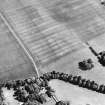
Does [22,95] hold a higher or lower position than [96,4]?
lower

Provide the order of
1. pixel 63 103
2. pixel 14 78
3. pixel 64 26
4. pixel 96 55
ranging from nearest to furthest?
pixel 63 103, pixel 14 78, pixel 96 55, pixel 64 26

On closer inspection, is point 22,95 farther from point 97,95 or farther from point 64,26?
point 64,26

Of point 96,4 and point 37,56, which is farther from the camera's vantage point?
point 96,4

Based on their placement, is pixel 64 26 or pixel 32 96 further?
pixel 64 26

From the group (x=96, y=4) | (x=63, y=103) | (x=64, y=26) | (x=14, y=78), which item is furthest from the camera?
(x=96, y=4)

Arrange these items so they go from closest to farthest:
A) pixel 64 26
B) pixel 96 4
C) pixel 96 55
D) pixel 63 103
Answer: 1. pixel 63 103
2. pixel 96 55
3. pixel 64 26
4. pixel 96 4

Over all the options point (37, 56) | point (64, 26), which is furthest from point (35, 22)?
point (37, 56)

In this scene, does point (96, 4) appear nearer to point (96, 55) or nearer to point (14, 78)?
point (96, 55)

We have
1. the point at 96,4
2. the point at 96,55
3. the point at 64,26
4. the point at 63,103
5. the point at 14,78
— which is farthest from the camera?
the point at 96,4

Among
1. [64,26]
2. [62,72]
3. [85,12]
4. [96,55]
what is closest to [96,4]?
[85,12]
